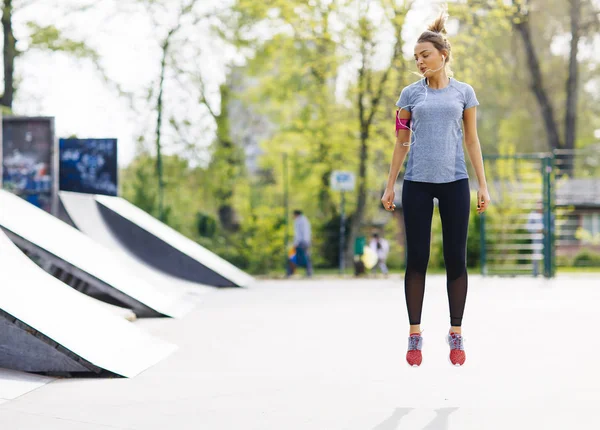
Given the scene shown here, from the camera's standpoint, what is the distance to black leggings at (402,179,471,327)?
221 inches

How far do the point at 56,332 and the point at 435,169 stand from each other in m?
2.48

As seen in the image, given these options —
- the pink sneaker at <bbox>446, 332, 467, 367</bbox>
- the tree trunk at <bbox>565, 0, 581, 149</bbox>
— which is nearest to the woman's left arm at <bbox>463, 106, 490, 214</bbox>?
the pink sneaker at <bbox>446, 332, 467, 367</bbox>

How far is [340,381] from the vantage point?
5.95 meters

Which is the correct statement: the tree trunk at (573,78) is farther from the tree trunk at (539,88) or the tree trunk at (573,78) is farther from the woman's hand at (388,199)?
the woman's hand at (388,199)

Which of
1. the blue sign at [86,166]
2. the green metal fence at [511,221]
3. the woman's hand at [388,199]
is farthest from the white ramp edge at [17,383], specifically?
the green metal fence at [511,221]

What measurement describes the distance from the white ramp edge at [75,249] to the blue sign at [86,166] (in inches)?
177

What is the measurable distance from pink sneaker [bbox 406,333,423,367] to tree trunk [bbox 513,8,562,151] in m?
31.3

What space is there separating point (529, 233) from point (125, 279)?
1814 cm

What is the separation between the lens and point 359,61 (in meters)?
24.6

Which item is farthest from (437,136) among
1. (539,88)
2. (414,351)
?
(539,88)

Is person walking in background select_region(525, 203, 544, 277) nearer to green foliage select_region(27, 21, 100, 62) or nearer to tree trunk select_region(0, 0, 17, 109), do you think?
green foliage select_region(27, 21, 100, 62)

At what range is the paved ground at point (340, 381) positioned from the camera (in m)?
4.68

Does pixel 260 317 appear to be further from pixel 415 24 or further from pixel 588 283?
pixel 415 24

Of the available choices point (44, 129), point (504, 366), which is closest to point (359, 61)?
point (44, 129)
